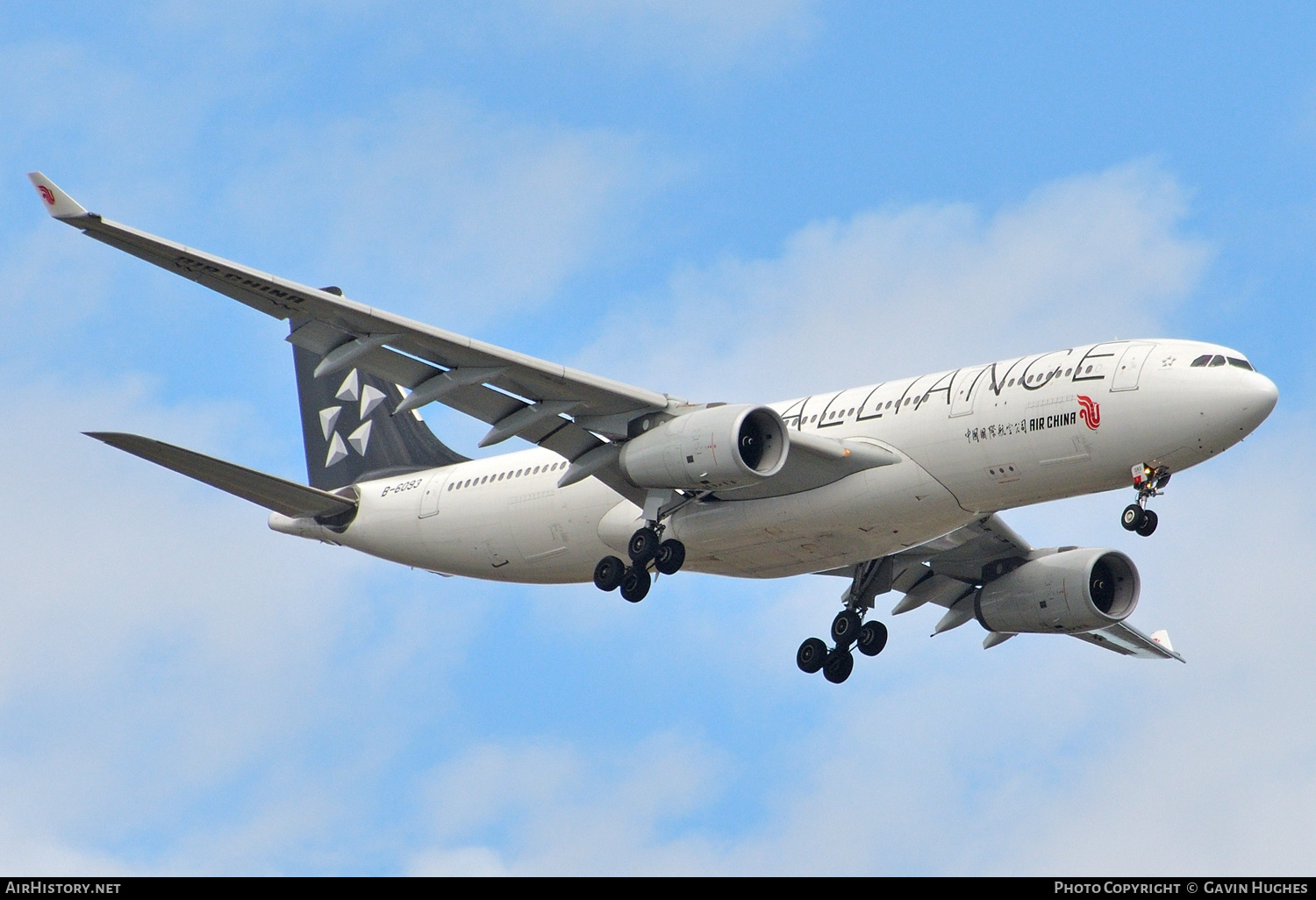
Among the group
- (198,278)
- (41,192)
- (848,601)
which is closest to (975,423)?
(848,601)

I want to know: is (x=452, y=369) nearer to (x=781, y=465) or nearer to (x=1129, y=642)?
(x=781, y=465)

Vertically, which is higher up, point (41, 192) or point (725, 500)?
point (41, 192)

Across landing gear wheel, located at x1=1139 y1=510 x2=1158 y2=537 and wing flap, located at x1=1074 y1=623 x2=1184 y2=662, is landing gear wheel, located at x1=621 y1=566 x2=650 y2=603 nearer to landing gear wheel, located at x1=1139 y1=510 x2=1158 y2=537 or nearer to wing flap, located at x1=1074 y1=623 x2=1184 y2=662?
landing gear wheel, located at x1=1139 y1=510 x2=1158 y2=537

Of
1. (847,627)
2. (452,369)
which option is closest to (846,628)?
(847,627)

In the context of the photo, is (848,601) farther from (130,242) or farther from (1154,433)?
(130,242)

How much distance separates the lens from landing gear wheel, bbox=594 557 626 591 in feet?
116

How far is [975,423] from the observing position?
32.7 metres

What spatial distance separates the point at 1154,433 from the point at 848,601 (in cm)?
997

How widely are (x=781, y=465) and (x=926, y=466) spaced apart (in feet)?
8.94

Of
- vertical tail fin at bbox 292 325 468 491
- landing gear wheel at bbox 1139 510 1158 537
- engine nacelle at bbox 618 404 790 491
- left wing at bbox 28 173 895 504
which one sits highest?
vertical tail fin at bbox 292 325 468 491

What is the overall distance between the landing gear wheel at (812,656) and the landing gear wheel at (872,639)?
0.81m

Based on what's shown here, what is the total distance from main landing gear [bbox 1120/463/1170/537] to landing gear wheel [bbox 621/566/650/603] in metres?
9.02

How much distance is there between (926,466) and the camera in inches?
1299

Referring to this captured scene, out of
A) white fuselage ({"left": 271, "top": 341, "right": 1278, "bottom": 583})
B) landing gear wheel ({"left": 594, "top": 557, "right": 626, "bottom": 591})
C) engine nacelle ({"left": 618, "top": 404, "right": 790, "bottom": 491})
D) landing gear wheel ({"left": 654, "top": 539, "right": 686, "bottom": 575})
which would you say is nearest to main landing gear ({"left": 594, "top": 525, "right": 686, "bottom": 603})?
landing gear wheel ({"left": 654, "top": 539, "right": 686, "bottom": 575})
